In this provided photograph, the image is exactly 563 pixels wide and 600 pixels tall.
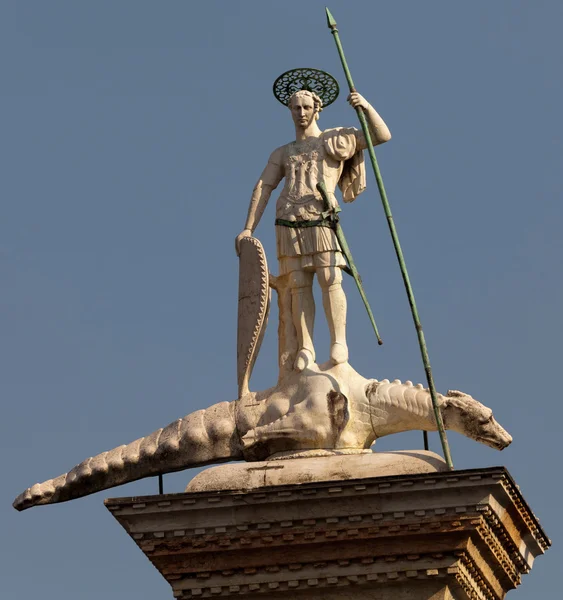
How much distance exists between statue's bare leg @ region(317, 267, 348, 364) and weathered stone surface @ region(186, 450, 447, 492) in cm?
161

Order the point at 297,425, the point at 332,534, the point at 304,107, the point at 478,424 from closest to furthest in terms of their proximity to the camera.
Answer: the point at 332,534 → the point at 478,424 → the point at 297,425 → the point at 304,107

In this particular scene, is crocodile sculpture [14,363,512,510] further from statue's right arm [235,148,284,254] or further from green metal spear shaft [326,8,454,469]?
statue's right arm [235,148,284,254]

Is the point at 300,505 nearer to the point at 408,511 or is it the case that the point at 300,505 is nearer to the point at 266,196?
the point at 408,511

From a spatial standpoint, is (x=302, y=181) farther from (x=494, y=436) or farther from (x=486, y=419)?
(x=494, y=436)

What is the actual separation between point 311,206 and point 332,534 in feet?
15.4

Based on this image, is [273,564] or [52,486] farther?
[52,486]

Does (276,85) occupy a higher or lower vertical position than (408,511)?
higher

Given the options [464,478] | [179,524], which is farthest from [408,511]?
[179,524]

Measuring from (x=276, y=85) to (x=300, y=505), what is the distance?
6.21 m

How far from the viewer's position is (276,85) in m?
34.6

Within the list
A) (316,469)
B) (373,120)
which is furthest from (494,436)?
(373,120)

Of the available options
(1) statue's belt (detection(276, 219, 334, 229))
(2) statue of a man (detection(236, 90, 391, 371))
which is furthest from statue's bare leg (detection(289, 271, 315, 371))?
(1) statue's belt (detection(276, 219, 334, 229))

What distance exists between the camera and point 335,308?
110ft

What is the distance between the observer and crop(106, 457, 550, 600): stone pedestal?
31.4 metres
